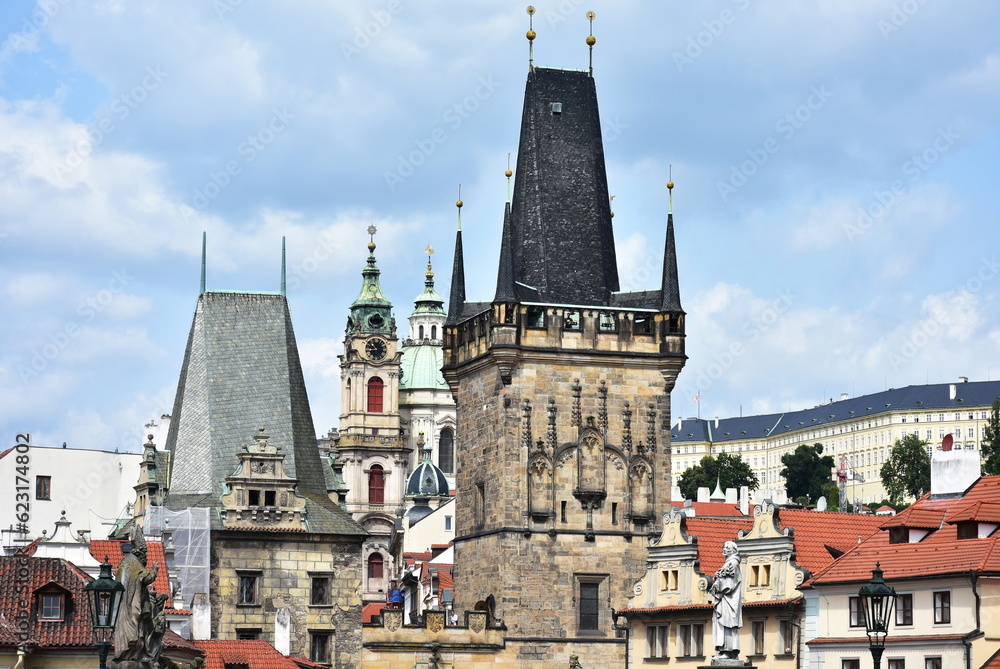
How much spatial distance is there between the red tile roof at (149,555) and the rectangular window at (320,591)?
21.9ft

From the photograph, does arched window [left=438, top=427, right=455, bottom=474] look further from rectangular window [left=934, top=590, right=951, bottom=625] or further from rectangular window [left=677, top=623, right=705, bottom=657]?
rectangular window [left=934, top=590, right=951, bottom=625]

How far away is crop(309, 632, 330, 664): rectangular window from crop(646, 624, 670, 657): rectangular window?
34.9 ft

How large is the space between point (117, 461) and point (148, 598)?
2350 inches

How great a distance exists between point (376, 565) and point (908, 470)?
57170 millimetres

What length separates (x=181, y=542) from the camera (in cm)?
6531

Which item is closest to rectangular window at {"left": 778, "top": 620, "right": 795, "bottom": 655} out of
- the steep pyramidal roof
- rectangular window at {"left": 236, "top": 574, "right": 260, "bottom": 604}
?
rectangular window at {"left": 236, "top": 574, "right": 260, "bottom": 604}

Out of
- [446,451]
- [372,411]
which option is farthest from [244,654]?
[446,451]

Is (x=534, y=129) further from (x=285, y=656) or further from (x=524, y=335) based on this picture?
(x=285, y=656)

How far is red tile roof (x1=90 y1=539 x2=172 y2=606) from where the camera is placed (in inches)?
2306

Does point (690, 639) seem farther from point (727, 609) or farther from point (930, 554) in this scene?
point (727, 609)

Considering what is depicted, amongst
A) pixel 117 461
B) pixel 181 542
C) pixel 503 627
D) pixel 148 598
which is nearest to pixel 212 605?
pixel 181 542

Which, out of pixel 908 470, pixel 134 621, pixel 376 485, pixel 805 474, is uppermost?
pixel 805 474

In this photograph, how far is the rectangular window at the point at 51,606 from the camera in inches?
1981

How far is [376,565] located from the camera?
15200cm
